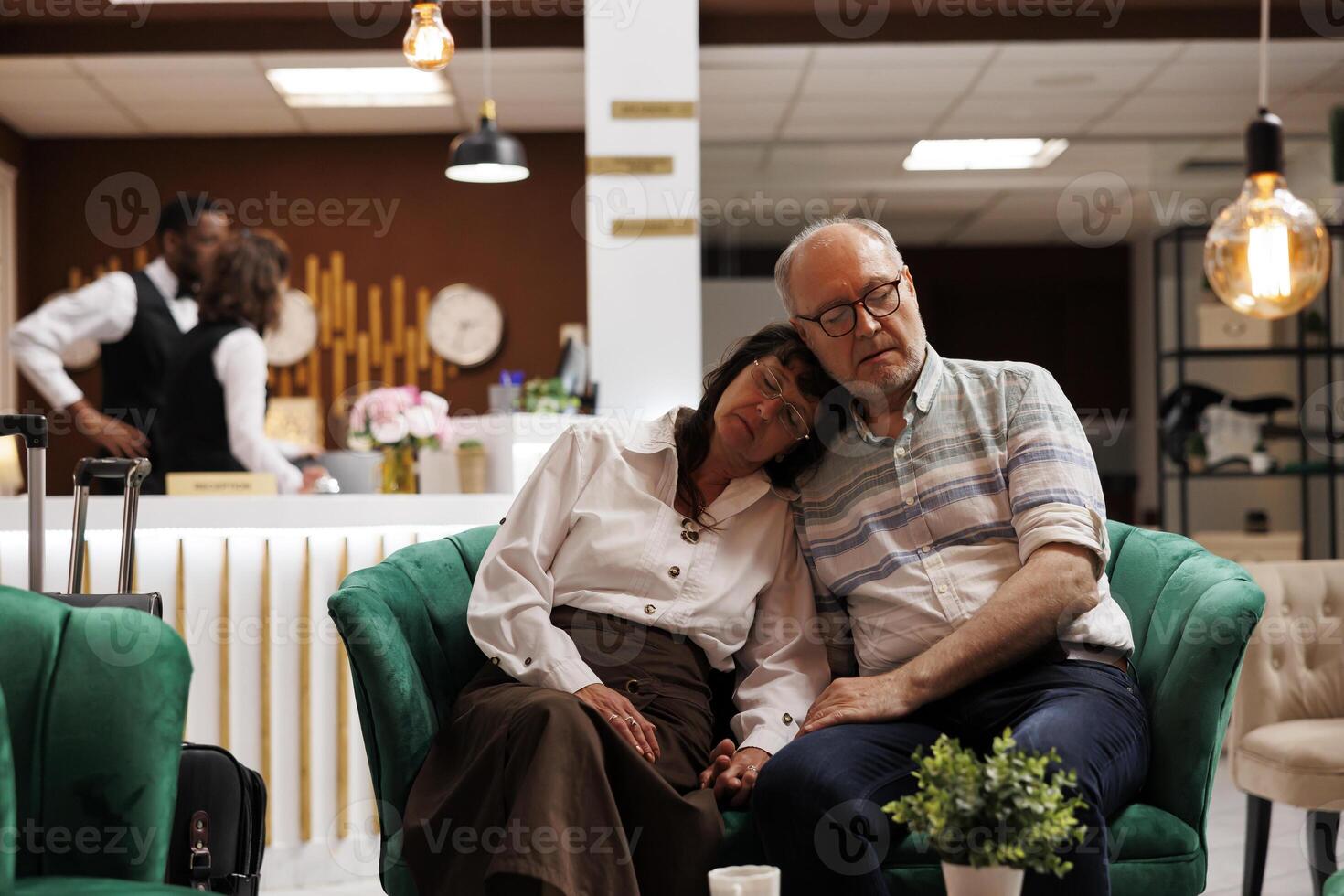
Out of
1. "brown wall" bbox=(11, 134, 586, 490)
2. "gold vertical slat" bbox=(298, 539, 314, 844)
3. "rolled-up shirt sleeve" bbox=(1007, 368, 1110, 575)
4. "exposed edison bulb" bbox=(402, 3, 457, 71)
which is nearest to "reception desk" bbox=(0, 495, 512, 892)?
"gold vertical slat" bbox=(298, 539, 314, 844)

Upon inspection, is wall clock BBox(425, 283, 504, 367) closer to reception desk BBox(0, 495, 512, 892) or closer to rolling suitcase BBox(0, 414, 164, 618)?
reception desk BBox(0, 495, 512, 892)

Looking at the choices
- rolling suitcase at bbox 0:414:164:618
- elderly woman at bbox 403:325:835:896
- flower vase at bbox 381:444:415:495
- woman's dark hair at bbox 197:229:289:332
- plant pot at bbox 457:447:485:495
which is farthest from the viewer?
woman's dark hair at bbox 197:229:289:332

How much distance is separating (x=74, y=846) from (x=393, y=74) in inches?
187

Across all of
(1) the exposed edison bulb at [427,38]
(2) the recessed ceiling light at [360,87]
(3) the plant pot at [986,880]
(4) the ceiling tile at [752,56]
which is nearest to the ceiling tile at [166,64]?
(2) the recessed ceiling light at [360,87]

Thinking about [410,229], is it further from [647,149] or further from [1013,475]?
[1013,475]

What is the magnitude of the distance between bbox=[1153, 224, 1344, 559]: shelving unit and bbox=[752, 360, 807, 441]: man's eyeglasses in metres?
3.62

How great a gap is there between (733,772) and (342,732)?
1777mm

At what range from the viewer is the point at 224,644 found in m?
3.33

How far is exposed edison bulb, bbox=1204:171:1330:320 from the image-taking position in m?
3.03

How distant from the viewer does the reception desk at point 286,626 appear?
3.32 meters

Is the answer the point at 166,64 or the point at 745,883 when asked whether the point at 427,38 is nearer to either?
the point at 745,883

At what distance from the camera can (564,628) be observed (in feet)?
6.75

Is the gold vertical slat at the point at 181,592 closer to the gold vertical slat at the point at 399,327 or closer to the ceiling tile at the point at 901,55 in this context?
the ceiling tile at the point at 901,55

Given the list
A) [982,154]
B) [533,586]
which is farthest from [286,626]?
[982,154]
